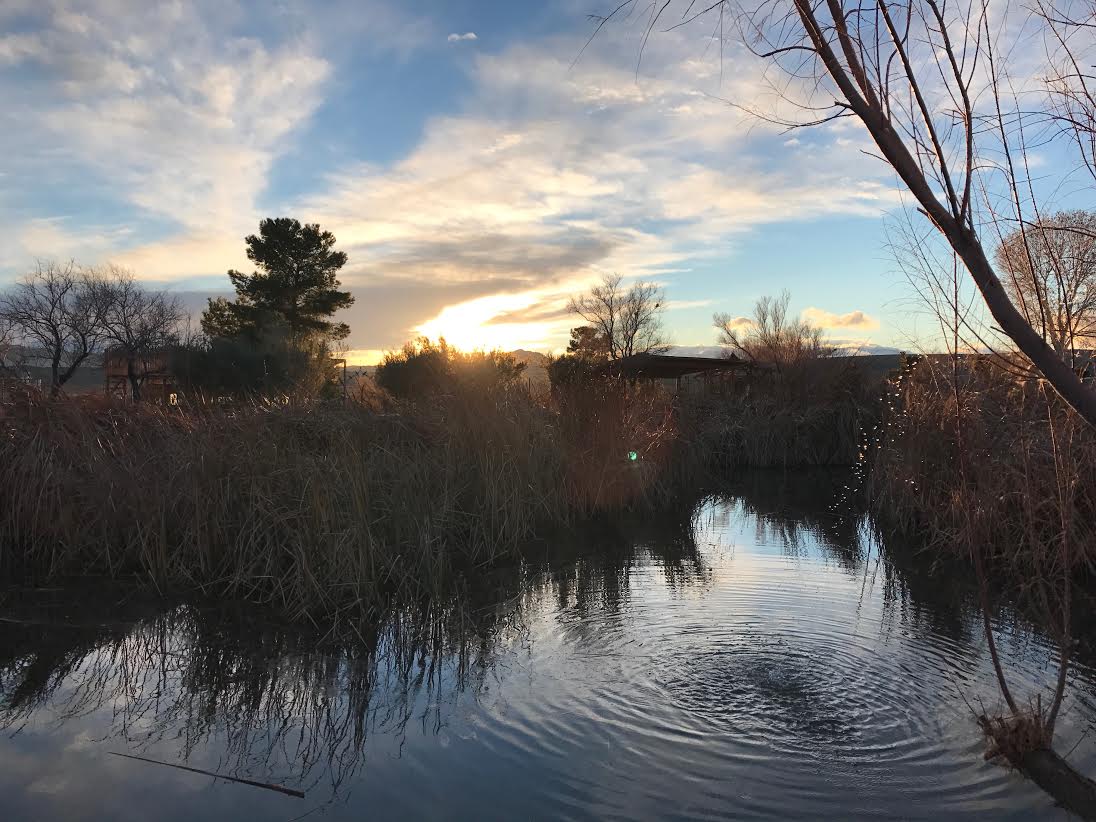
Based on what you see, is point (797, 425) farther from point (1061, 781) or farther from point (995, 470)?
point (1061, 781)

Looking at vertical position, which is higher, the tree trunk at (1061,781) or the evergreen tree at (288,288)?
the evergreen tree at (288,288)

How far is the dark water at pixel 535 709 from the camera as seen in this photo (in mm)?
3071

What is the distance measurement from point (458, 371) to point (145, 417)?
3.94 meters

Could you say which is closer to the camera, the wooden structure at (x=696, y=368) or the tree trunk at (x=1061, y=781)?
the tree trunk at (x=1061, y=781)

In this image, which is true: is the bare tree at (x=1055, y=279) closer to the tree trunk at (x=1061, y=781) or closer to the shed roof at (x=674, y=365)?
the tree trunk at (x=1061, y=781)

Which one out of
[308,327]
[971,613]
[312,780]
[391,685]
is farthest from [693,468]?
[308,327]

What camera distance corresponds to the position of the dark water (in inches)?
121

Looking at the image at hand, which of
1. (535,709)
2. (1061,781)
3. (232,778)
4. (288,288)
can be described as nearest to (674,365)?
(535,709)

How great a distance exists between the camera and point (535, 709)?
12.8ft

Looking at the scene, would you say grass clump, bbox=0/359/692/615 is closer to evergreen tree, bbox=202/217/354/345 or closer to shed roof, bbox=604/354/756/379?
shed roof, bbox=604/354/756/379

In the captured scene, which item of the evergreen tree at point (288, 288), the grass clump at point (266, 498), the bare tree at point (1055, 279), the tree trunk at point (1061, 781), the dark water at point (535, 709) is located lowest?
the dark water at point (535, 709)

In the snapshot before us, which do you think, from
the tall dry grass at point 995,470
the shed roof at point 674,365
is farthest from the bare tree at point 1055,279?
the shed roof at point 674,365

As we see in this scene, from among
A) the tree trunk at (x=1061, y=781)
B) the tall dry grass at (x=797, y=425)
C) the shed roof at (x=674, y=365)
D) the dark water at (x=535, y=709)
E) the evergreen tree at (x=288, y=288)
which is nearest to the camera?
the tree trunk at (x=1061, y=781)

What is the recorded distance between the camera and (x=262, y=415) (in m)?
7.50
